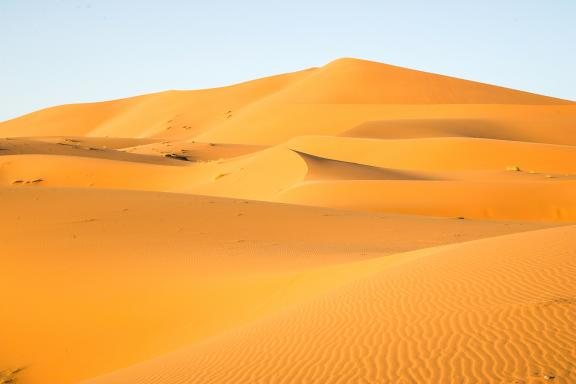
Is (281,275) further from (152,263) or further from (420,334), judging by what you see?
(420,334)

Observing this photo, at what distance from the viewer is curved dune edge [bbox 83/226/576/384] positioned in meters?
5.06

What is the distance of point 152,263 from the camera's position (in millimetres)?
11898

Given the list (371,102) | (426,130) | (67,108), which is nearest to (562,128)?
(426,130)

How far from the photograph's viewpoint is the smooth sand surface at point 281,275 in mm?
5645

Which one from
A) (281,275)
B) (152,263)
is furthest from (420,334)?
(152,263)

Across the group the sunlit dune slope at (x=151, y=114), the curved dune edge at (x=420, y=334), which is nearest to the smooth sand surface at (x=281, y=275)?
the curved dune edge at (x=420, y=334)

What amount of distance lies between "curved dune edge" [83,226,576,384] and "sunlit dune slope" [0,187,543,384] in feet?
5.27

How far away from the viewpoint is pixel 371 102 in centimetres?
7225

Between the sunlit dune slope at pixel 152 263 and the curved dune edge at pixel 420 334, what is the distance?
161 cm

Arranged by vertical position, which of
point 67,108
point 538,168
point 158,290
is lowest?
point 538,168

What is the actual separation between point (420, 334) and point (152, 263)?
6924 millimetres

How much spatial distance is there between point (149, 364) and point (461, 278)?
11.5ft

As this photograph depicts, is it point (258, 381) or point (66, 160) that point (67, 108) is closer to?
point (66, 160)

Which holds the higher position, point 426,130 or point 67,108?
point 67,108
